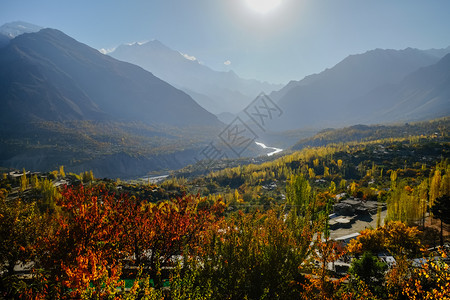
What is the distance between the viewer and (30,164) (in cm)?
10875

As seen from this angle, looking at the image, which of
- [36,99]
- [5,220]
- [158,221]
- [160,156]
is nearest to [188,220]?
[158,221]

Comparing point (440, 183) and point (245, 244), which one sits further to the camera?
point (440, 183)

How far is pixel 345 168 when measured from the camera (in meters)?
68.8

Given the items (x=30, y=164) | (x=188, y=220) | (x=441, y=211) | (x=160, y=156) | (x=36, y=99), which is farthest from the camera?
(x=36, y=99)

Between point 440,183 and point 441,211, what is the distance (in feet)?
29.3

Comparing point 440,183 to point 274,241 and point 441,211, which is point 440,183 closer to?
point 441,211

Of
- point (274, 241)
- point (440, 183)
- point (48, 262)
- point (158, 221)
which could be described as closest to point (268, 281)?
point (274, 241)

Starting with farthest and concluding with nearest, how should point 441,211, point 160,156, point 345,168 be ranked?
point 160,156
point 345,168
point 441,211

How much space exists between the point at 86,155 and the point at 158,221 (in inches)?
5075

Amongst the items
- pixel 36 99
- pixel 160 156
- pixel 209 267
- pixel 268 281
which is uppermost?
pixel 36 99

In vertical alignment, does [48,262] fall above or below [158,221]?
below

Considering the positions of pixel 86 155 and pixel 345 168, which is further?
pixel 86 155

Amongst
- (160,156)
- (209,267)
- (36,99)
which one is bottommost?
(160,156)

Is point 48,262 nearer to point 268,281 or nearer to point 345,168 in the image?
point 268,281
